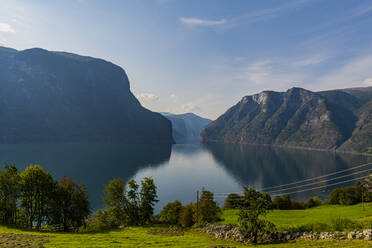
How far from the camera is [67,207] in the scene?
5238cm

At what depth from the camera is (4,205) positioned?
4678cm

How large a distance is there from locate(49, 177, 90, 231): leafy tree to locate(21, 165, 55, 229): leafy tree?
153cm

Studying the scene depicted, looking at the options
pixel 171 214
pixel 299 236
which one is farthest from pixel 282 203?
pixel 299 236

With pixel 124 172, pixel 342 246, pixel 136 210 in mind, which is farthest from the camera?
pixel 124 172

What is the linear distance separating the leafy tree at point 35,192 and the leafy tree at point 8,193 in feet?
4.69

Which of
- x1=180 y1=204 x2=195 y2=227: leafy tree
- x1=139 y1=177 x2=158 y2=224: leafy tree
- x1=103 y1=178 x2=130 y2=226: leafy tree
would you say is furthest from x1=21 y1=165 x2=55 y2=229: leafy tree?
x1=180 y1=204 x2=195 y2=227: leafy tree

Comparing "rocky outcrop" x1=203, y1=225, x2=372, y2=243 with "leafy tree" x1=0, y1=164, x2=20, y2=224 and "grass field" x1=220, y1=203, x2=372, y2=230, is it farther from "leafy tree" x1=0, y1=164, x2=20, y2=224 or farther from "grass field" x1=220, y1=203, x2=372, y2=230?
"leafy tree" x1=0, y1=164, x2=20, y2=224

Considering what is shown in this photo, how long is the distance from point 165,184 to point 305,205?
257ft

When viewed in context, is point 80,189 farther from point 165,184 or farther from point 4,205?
point 165,184

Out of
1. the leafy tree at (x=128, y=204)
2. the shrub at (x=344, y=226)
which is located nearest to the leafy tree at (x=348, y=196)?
the shrub at (x=344, y=226)

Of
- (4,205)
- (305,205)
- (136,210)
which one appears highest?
(4,205)

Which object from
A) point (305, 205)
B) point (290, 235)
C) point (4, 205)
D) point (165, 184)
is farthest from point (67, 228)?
point (165, 184)

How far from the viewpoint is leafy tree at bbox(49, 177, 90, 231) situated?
52.0 meters

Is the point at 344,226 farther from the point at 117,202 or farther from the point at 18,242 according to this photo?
the point at 117,202
